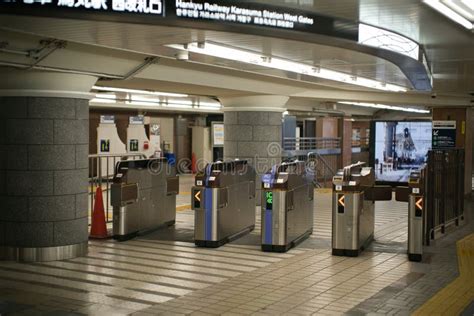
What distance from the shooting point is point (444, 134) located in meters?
17.4

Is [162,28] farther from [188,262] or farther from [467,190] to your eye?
[467,190]

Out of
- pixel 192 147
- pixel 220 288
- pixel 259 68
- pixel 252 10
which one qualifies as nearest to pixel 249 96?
pixel 259 68

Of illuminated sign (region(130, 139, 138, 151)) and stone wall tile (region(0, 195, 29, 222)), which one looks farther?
illuminated sign (region(130, 139, 138, 151))

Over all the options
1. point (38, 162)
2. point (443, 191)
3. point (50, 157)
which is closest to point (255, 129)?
point (443, 191)

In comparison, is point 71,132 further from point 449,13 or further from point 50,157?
point 449,13

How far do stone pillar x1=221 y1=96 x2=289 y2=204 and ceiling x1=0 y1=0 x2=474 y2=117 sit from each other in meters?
1.17

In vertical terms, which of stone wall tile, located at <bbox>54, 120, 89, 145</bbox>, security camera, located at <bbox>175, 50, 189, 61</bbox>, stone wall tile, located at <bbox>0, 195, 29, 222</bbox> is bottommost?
stone wall tile, located at <bbox>0, 195, 29, 222</bbox>

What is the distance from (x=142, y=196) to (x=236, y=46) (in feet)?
14.9

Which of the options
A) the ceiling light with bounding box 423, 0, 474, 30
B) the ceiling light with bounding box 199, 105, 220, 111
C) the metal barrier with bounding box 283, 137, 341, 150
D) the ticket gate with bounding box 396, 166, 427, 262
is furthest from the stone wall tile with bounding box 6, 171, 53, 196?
the metal barrier with bounding box 283, 137, 341, 150

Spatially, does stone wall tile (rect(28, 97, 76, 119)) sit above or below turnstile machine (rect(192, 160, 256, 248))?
above

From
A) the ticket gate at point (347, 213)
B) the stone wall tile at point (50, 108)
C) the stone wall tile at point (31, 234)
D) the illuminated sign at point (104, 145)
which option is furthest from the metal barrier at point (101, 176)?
the ticket gate at point (347, 213)

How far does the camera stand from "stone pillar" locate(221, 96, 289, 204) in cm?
1391

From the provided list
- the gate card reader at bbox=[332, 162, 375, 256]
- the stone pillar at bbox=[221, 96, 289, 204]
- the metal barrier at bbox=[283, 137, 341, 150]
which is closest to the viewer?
the gate card reader at bbox=[332, 162, 375, 256]

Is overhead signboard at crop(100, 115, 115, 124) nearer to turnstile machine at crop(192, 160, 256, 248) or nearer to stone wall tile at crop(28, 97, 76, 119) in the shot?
turnstile machine at crop(192, 160, 256, 248)
